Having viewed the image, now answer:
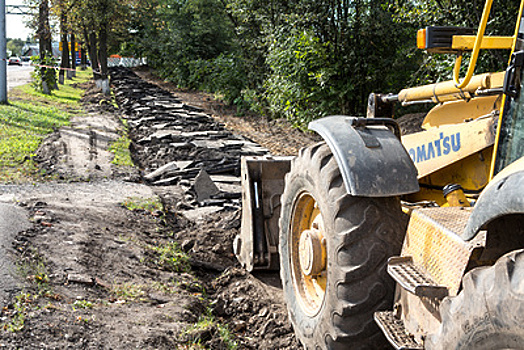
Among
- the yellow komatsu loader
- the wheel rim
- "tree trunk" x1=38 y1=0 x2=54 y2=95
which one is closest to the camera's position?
the yellow komatsu loader

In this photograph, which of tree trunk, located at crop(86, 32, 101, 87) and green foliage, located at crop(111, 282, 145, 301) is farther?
tree trunk, located at crop(86, 32, 101, 87)

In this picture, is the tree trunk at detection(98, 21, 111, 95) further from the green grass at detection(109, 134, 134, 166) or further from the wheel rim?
the wheel rim

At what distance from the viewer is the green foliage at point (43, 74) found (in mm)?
21969

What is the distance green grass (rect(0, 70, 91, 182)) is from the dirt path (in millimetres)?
531

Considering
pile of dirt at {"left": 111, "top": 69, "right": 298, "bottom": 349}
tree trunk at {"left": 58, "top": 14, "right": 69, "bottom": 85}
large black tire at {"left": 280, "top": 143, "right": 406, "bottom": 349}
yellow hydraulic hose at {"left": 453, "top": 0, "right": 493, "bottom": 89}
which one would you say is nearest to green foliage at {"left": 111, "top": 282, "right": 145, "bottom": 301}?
pile of dirt at {"left": 111, "top": 69, "right": 298, "bottom": 349}

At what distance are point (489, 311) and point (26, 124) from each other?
13.7 metres

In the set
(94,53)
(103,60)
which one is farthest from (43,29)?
(94,53)

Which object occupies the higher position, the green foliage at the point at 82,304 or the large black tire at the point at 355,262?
the large black tire at the point at 355,262

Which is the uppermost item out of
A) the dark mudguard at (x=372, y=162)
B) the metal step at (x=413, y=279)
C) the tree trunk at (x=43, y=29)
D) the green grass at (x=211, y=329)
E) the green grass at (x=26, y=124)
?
the tree trunk at (x=43, y=29)

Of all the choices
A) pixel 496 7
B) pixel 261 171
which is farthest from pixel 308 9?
pixel 261 171

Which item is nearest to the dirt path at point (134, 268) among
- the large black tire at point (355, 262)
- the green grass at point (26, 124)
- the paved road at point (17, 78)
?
the green grass at point (26, 124)

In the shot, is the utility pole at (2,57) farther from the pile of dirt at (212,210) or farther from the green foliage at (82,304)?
the green foliage at (82,304)

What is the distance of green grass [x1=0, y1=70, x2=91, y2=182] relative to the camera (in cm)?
951

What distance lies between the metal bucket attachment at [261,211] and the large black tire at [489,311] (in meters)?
3.04
